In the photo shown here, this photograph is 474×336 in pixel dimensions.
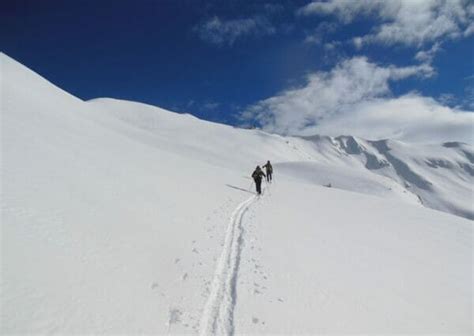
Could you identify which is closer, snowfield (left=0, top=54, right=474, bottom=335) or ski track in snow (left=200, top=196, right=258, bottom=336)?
snowfield (left=0, top=54, right=474, bottom=335)

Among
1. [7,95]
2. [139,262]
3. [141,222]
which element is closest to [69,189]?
[141,222]

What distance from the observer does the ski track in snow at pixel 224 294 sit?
19.3 feet

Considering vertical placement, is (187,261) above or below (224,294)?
above

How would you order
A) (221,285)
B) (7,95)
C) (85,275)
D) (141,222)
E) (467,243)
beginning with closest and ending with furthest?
(85,275) < (221,285) < (141,222) < (467,243) < (7,95)

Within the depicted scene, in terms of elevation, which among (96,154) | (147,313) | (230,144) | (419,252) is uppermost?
(230,144)

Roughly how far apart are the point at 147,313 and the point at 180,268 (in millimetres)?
2174

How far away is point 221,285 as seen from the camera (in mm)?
7477

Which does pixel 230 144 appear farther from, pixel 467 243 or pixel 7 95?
pixel 467 243

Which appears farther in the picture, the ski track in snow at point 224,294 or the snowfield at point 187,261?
the ski track in snow at point 224,294

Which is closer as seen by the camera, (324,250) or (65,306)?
(65,306)

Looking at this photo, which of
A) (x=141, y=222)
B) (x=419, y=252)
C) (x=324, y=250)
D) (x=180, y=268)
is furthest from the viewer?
(x=419, y=252)

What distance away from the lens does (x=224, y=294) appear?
7.06 m

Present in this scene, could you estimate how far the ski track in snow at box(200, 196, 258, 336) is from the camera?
589cm

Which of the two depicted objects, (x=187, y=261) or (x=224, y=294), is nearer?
(x=224, y=294)
